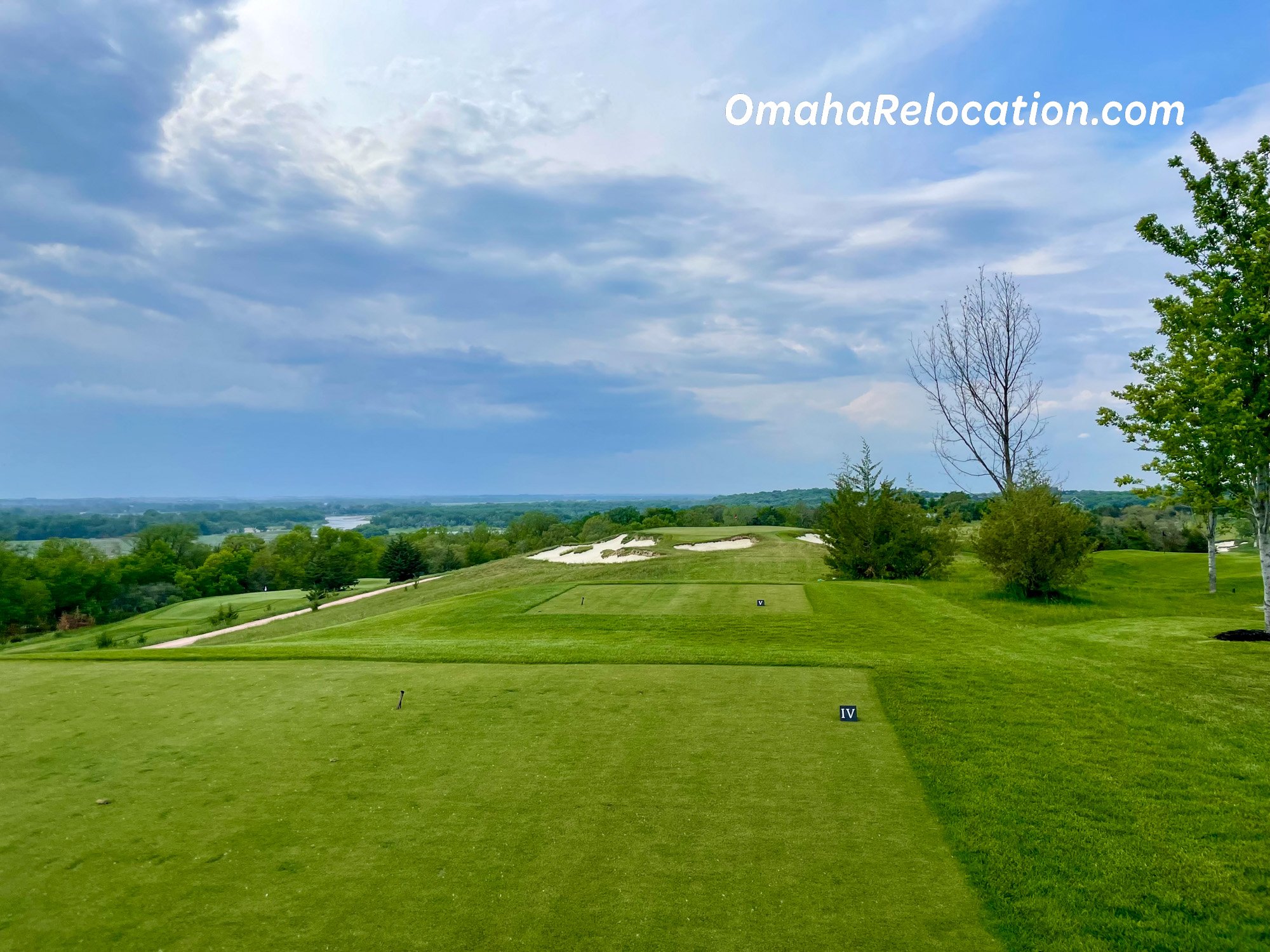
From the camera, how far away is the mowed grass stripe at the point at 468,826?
15.4 feet

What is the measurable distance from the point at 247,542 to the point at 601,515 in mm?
48234

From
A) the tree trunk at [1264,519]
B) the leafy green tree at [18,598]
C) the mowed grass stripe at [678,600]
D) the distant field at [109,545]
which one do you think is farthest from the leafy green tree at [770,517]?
the distant field at [109,545]

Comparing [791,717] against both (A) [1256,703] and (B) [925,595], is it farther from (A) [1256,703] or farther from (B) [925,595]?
(B) [925,595]

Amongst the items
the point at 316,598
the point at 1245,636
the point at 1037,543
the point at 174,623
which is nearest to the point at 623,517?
the point at 316,598

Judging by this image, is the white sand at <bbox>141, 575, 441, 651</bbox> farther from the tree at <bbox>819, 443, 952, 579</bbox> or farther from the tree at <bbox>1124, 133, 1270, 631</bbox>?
the tree at <bbox>1124, 133, 1270, 631</bbox>

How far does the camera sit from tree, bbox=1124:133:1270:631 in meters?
13.5

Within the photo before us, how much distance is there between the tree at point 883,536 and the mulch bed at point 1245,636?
15.8 m

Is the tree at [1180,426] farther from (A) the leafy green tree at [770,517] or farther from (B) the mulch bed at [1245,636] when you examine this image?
(A) the leafy green tree at [770,517]

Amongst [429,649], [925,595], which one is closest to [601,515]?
[925,595]

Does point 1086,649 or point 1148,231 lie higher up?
point 1148,231

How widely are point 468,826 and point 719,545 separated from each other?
119 feet

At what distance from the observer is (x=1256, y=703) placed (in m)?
10.3

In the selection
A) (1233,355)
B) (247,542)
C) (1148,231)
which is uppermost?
(1148,231)

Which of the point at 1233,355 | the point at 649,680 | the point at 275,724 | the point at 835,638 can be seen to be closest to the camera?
the point at 275,724
